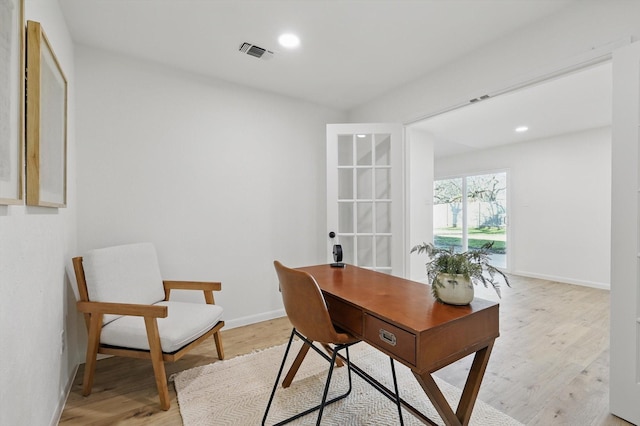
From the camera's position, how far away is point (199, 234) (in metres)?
2.77

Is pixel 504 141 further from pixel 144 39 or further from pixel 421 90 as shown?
pixel 144 39

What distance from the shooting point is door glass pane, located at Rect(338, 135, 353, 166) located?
314 centimetres

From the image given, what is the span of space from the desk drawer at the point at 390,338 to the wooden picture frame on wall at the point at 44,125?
1.55 metres

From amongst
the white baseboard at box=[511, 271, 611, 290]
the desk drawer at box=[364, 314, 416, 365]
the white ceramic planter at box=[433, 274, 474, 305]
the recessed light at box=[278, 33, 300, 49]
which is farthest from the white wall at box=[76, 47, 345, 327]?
the white baseboard at box=[511, 271, 611, 290]

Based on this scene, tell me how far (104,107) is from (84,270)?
4.28ft

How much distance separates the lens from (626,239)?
1.64 metres

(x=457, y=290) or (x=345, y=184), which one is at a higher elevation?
(x=345, y=184)

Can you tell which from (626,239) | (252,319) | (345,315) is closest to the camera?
(345,315)

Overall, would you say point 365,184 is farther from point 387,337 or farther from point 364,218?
point 387,337

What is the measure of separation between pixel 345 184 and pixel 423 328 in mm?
2254

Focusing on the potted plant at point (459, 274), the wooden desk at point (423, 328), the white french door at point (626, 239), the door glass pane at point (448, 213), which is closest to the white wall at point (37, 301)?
the wooden desk at point (423, 328)

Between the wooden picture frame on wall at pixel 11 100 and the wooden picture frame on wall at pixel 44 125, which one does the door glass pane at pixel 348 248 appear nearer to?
the wooden picture frame on wall at pixel 44 125

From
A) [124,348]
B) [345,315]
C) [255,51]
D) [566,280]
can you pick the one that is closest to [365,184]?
[255,51]

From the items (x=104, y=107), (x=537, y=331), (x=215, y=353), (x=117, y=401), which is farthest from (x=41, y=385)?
(x=537, y=331)
